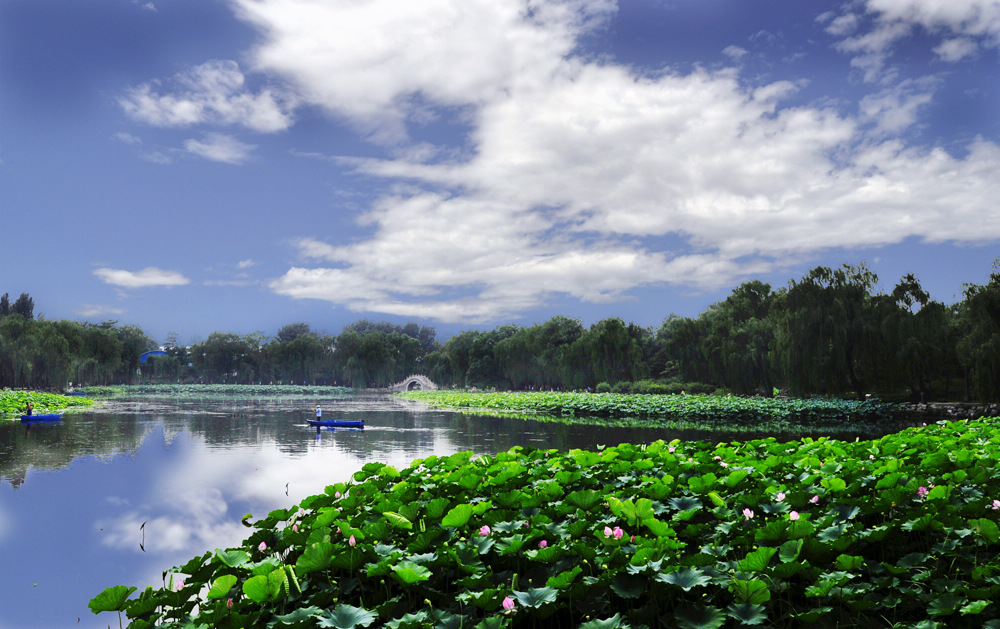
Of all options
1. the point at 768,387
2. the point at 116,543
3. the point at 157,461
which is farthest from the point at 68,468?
the point at 768,387

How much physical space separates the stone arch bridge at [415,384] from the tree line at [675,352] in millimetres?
1351

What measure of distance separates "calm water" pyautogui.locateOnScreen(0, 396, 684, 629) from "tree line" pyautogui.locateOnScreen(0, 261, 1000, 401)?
12.0 meters

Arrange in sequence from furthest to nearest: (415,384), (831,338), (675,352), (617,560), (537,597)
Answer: (415,384)
(675,352)
(831,338)
(617,560)
(537,597)

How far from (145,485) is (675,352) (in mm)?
33813

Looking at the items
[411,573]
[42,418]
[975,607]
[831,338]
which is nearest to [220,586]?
[411,573]

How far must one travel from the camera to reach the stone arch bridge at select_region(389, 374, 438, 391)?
68.6 meters

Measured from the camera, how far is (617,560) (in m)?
3.06

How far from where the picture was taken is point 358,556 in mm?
3100

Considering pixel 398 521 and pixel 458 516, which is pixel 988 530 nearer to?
pixel 458 516

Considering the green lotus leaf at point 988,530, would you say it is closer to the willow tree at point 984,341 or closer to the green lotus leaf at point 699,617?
the green lotus leaf at point 699,617

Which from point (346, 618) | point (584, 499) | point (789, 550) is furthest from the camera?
point (584, 499)

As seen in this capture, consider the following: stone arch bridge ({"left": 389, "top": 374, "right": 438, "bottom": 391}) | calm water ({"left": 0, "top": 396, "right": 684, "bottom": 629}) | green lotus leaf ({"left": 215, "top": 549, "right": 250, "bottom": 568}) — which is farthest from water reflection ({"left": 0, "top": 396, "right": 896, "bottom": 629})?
stone arch bridge ({"left": 389, "top": 374, "right": 438, "bottom": 391})

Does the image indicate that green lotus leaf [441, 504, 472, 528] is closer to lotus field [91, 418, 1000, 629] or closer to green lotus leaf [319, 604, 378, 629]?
lotus field [91, 418, 1000, 629]

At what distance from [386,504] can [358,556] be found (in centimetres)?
62
